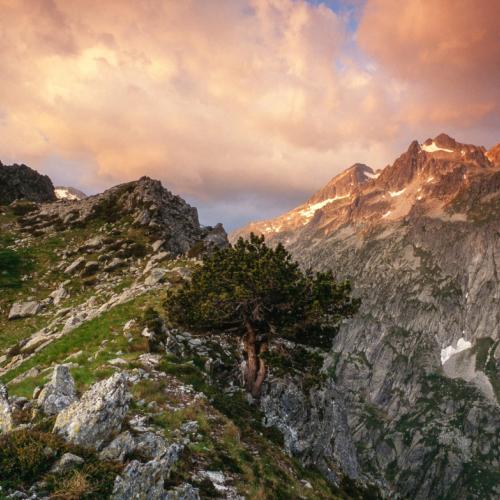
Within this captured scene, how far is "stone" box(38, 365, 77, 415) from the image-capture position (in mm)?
15805

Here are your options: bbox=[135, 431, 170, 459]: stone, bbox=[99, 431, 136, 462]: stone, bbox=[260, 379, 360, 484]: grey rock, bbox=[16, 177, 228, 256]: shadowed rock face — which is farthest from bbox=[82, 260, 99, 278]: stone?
bbox=[99, 431, 136, 462]: stone

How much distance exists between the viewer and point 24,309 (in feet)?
137

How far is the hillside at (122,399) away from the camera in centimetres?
1134

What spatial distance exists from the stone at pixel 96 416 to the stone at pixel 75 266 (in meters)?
41.9

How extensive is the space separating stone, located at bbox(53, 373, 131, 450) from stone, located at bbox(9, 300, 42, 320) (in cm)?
3214

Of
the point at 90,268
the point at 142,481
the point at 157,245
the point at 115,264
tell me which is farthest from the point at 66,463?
the point at 157,245

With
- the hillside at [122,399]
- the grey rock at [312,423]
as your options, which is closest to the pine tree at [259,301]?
the hillside at [122,399]

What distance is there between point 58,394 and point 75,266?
39742 mm

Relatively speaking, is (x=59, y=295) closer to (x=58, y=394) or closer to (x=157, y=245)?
(x=157, y=245)

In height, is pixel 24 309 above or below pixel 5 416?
above

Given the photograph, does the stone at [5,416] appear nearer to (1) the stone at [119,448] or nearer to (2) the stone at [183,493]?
(1) the stone at [119,448]

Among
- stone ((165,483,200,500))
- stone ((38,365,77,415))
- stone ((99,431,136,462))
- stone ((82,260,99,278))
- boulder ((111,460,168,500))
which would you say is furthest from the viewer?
stone ((82,260,99,278))

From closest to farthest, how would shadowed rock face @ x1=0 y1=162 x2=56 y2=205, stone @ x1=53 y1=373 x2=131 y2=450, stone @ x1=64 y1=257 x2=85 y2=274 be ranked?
stone @ x1=53 y1=373 x2=131 y2=450 < stone @ x1=64 y1=257 x2=85 y2=274 < shadowed rock face @ x1=0 y1=162 x2=56 y2=205

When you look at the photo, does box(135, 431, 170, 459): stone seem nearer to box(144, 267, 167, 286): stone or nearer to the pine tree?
the pine tree
